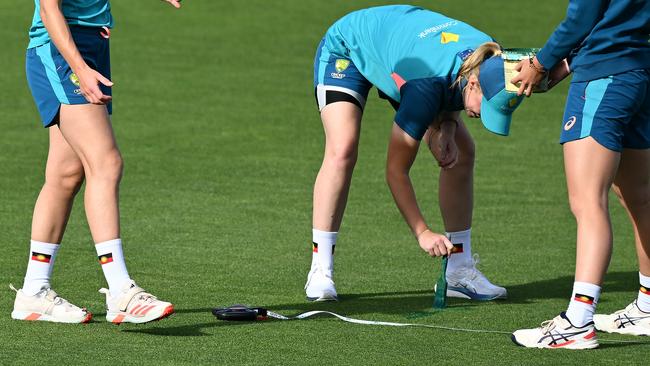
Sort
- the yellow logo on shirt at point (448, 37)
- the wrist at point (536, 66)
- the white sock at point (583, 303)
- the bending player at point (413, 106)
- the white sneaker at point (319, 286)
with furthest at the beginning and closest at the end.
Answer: the white sneaker at point (319, 286)
the yellow logo on shirt at point (448, 37)
the bending player at point (413, 106)
the wrist at point (536, 66)
the white sock at point (583, 303)

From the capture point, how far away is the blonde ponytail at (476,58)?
6.21 metres

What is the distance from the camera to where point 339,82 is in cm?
718

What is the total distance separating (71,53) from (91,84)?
18cm

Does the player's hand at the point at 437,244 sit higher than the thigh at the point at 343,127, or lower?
lower

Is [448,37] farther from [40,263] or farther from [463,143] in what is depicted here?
[40,263]

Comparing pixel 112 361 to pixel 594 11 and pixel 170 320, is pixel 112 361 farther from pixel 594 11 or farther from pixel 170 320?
pixel 594 11

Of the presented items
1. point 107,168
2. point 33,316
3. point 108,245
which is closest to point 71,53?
point 107,168

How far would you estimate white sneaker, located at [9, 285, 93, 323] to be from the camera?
6.20 meters

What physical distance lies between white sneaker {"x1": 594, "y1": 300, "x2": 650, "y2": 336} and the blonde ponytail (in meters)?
1.38

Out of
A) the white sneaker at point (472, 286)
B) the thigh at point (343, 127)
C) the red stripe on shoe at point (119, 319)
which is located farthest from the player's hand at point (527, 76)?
the red stripe on shoe at point (119, 319)

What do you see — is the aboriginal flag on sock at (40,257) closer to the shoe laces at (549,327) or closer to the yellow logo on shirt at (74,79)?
the yellow logo on shirt at (74,79)

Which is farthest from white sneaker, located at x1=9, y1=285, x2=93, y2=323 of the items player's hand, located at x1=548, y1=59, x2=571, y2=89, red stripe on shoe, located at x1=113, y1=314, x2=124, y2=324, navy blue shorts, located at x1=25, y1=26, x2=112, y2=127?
player's hand, located at x1=548, y1=59, x2=571, y2=89

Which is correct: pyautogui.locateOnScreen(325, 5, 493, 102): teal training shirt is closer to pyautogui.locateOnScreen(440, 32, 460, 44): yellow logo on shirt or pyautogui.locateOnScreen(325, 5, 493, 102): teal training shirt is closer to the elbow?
pyautogui.locateOnScreen(440, 32, 460, 44): yellow logo on shirt

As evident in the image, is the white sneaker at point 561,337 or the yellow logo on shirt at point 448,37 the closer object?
the white sneaker at point 561,337
